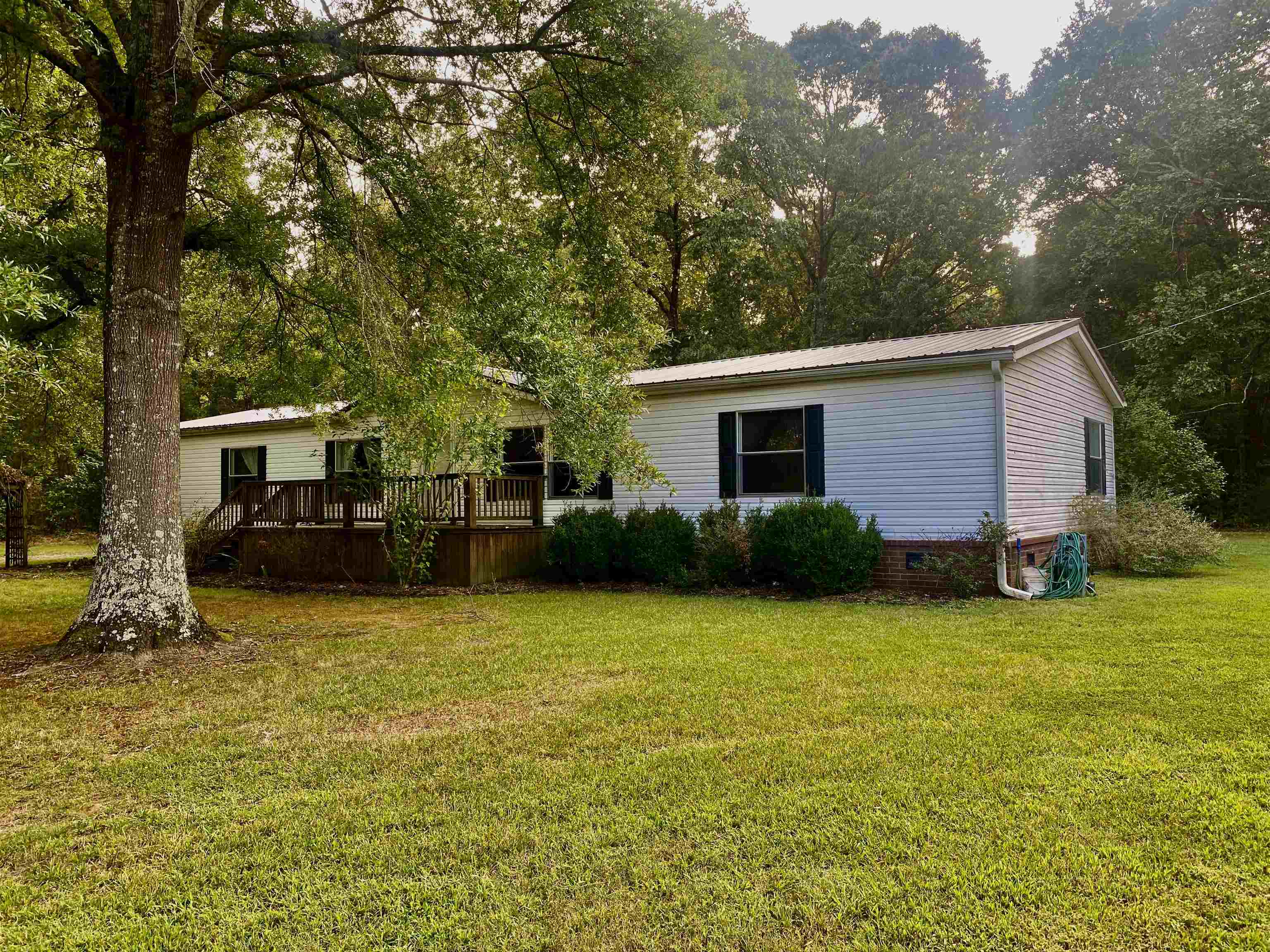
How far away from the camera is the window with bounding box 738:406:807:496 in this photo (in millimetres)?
11133

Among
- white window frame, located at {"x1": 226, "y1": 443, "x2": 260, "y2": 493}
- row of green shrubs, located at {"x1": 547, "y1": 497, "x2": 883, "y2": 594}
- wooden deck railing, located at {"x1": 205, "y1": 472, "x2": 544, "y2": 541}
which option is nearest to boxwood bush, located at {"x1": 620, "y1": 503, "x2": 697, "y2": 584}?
row of green shrubs, located at {"x1": 547, "y1": 497, "x2": 883, "y2": 594}

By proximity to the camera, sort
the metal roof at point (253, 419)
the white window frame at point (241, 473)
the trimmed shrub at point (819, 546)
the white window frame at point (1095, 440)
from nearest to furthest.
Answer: the trimmed shrub at point (819, 546), the white window frame at point (1095, 440), the metal roof at point (253, 419), the white window frame at point (241, 473)

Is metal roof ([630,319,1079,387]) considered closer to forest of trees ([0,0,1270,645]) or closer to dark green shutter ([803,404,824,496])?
dark green shutter ([803,404,824,496])

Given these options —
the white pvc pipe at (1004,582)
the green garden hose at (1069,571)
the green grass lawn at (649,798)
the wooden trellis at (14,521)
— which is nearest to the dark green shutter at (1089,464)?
the green garden hose at (1069,571)

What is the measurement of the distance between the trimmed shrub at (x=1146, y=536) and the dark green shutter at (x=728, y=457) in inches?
214

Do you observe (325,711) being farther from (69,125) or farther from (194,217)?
(69,125)

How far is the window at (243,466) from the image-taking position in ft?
56.0

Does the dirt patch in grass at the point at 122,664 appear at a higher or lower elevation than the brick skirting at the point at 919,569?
lower

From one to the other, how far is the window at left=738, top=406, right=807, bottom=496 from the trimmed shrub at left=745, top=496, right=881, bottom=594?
3.77 feet

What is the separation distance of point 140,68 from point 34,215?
2488 millimetres

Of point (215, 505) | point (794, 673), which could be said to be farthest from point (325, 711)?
point (215, 505)

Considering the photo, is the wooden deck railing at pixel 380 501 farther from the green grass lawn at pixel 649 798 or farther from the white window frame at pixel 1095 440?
the white window frame at pixel 1095 440

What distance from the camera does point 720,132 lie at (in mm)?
21781

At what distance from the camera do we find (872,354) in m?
10.6
